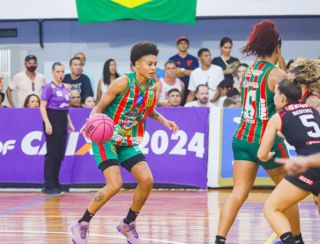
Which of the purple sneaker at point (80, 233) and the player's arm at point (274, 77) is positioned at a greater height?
the player's arm at point (274, 77)

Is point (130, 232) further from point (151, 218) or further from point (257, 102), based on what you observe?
point (151, 218)

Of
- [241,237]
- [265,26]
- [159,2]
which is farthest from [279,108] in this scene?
[159,2]

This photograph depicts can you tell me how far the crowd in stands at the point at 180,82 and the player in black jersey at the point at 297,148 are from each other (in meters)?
8.50

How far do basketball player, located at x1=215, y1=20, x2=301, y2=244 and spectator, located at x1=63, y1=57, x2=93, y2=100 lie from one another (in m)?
9.07

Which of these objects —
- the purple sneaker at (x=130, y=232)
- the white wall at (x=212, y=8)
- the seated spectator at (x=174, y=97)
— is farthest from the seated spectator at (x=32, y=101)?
the purple sneaker at (x=130, y=232)

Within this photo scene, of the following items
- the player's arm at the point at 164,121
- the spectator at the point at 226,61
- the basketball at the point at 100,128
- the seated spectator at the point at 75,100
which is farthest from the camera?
the spectator at the point at 226,61

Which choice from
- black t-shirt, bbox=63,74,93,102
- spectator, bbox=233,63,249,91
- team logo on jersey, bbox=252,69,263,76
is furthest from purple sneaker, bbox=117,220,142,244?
black t-shirt, bbox=63,74,93,102

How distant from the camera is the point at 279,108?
317 inches

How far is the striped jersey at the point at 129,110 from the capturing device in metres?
9.39

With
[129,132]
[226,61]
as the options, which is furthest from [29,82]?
[129,132]

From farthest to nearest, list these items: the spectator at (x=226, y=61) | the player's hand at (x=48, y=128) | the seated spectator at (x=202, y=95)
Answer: the spectator at (x=226, y=61)
the seated spectator at (x=202, y=95)
the player's hand at (x=48, y=128)

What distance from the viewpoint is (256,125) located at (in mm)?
8664

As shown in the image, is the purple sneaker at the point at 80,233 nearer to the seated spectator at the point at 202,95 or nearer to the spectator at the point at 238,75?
the seated spectator at the point at 202,95

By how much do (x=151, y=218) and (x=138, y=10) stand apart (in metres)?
8.18
